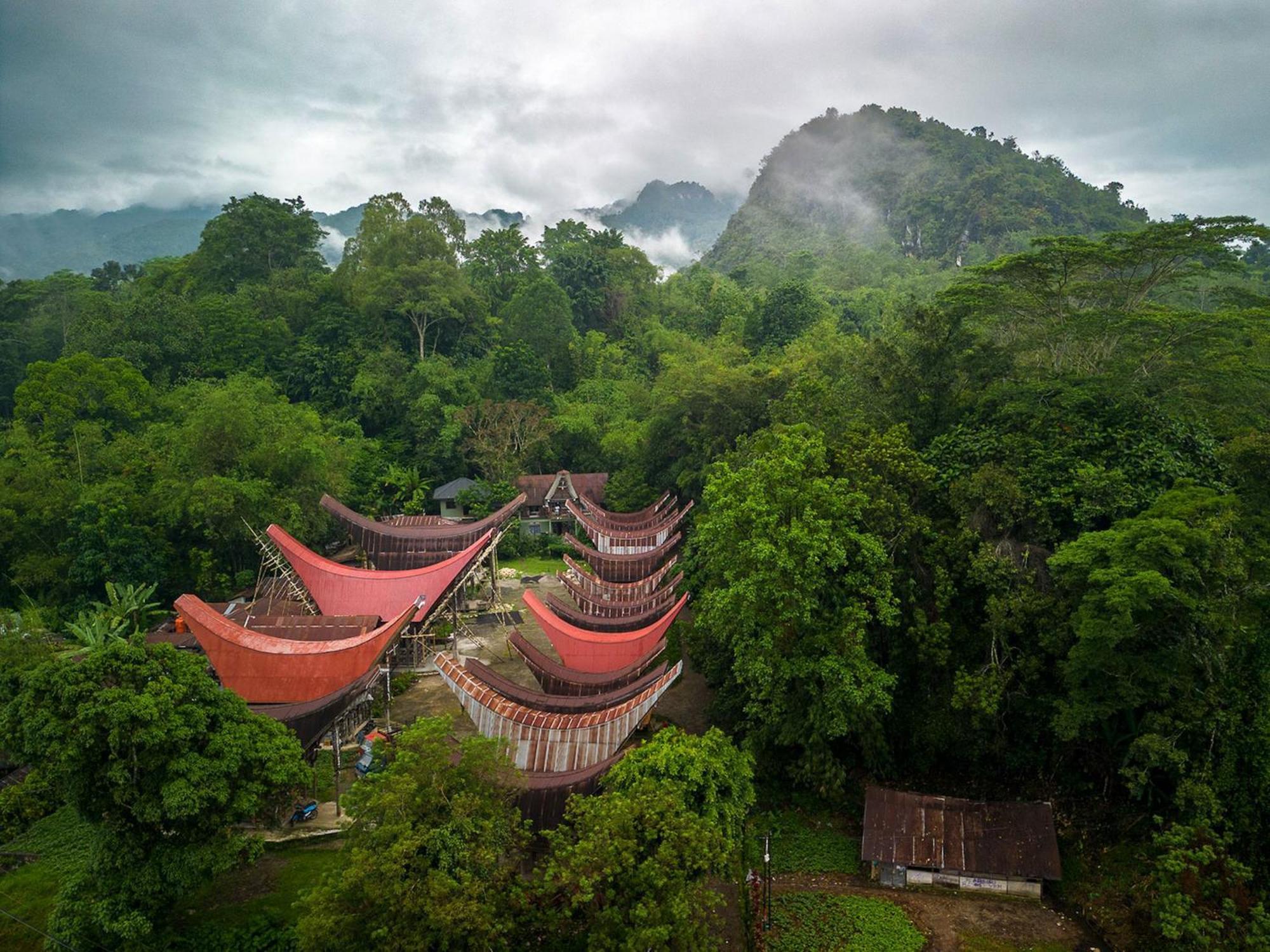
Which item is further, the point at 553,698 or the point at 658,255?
the point at 658,255

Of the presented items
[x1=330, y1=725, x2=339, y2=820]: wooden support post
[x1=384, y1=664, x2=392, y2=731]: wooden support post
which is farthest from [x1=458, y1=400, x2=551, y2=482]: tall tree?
[x1=330, y1=725, x2=339, y2=820]: wooden support post

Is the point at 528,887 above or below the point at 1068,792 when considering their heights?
above

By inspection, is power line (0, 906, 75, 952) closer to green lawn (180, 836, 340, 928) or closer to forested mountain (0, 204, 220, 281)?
green lawn (180, 836, 340, 928)

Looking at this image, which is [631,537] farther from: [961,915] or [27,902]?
[27,902]

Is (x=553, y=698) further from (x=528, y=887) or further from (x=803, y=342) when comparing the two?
(x=803, y=342)

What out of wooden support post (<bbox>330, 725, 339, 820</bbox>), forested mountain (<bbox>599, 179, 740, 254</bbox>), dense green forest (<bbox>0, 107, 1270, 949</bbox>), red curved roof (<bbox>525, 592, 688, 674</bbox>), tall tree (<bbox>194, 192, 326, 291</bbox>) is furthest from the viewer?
forested mountain (<bbox>599, 179, 740, 254</bbox>)

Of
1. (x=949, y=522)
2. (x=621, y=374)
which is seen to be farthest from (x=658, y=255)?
(x=949, y=522)

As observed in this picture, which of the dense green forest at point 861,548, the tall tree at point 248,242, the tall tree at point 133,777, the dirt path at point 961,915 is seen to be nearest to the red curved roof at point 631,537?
the dense green forest at point 861,548
